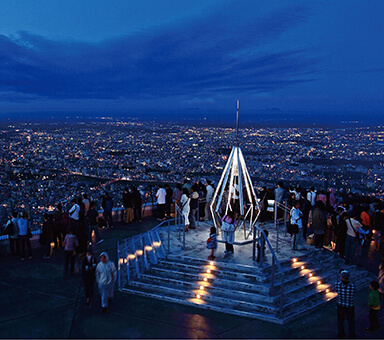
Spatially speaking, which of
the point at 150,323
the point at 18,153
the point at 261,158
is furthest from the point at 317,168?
the point at 18,153

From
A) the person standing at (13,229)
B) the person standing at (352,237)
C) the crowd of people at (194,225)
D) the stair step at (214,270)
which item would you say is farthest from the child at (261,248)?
the person standing at (13,229)

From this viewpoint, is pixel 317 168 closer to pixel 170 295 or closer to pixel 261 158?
pixel 261 158

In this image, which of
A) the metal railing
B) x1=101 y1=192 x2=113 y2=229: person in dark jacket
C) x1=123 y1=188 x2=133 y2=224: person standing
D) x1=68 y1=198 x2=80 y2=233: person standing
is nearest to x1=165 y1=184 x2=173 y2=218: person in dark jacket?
x1=123 y1=188 x2=133 y2=224: person standing

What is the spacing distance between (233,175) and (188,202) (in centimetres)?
160

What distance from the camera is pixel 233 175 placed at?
1002cm

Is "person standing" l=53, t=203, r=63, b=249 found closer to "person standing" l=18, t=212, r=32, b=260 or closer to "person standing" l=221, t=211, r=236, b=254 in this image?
"person standing" l=18, t=212, r=32, b=260

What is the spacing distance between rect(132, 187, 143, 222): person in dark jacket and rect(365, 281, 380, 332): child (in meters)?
7.68

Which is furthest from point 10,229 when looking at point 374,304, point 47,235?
point 374,304

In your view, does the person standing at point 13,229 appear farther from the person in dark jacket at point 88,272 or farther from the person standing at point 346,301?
the person standing at point 346,301

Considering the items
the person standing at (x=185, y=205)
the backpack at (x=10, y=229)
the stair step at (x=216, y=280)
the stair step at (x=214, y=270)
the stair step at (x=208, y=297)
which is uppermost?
the person standing at (x=185, y=205)

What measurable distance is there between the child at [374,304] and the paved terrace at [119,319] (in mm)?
144

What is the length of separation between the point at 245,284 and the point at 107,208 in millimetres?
5639

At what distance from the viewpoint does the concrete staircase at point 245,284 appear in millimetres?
6660

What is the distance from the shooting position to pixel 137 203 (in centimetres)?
1170
